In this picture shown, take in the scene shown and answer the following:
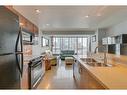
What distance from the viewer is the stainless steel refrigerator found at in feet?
6.23

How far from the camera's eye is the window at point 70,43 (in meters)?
16.6

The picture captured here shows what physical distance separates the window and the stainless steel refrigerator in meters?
14.1

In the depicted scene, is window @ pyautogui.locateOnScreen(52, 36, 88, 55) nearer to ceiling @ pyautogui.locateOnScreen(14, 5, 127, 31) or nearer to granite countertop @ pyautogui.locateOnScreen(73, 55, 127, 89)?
ceiling @ pyautogui.locateOnScreen(14, 5, 127, 31)

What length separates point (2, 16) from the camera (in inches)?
75.7

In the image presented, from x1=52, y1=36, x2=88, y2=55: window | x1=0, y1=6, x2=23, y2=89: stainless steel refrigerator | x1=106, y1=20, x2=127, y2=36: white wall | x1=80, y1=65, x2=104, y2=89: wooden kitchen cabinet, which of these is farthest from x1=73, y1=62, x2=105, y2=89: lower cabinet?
x1=52, y1=36, x2=88, y2=55: window

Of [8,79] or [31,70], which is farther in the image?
[31,70]

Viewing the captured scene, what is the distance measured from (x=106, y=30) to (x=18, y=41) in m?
8.85

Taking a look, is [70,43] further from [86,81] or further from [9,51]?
[9,51]

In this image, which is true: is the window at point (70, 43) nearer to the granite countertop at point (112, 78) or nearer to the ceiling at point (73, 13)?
the ceiling at point (73, 13)

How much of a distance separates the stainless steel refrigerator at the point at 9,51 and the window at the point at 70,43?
14.1m

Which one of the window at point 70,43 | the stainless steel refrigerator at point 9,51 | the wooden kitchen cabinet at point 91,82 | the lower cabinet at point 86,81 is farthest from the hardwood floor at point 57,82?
the window at point 70,43
